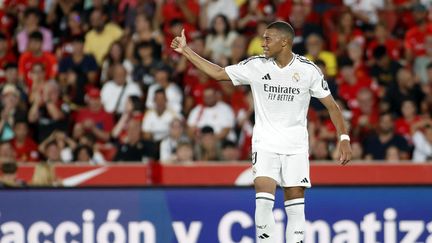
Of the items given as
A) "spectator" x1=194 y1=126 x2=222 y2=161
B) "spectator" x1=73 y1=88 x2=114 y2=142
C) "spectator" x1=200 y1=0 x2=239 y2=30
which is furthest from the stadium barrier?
"spectator" x1=200 y1=0 x2=239 y2=30

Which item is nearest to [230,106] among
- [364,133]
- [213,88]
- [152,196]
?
[213,88]

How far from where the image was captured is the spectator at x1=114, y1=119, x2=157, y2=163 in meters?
19.1

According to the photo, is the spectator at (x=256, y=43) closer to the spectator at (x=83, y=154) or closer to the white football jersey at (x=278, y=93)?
the spectator at (x=83, y=154)

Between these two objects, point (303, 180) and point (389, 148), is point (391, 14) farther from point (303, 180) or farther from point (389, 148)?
point (303, 180)

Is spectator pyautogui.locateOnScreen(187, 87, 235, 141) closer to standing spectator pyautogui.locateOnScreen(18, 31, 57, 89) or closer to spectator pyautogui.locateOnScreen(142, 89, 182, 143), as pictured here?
spectator pyautogui.locateOnScreen(142, 89, 182, 143)

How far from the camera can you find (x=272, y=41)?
12.1m

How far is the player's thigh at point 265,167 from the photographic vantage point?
479 inches

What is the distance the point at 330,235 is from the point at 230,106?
6.19 meters

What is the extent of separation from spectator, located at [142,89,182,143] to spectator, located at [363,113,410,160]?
107 inches

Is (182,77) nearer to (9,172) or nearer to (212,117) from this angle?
(212,117)

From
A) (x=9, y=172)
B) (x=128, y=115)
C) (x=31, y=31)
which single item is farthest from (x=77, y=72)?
(x=9, y=172)

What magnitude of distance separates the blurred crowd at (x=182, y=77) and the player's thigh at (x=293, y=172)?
20.1 feet

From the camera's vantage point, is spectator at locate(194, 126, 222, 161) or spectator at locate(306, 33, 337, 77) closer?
spectator at locate(194, 126, 222, 161)

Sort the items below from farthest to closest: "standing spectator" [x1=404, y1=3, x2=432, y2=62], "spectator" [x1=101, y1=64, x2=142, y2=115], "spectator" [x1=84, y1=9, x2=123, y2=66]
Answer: "spectator" [x1=84, y1=9, x2=123, y2=66] < "standing spectator" [x1=404, y1=3, x2=432, y2=62] < "spectator" [x1=101, y1=64, x2=142, y2=115]
